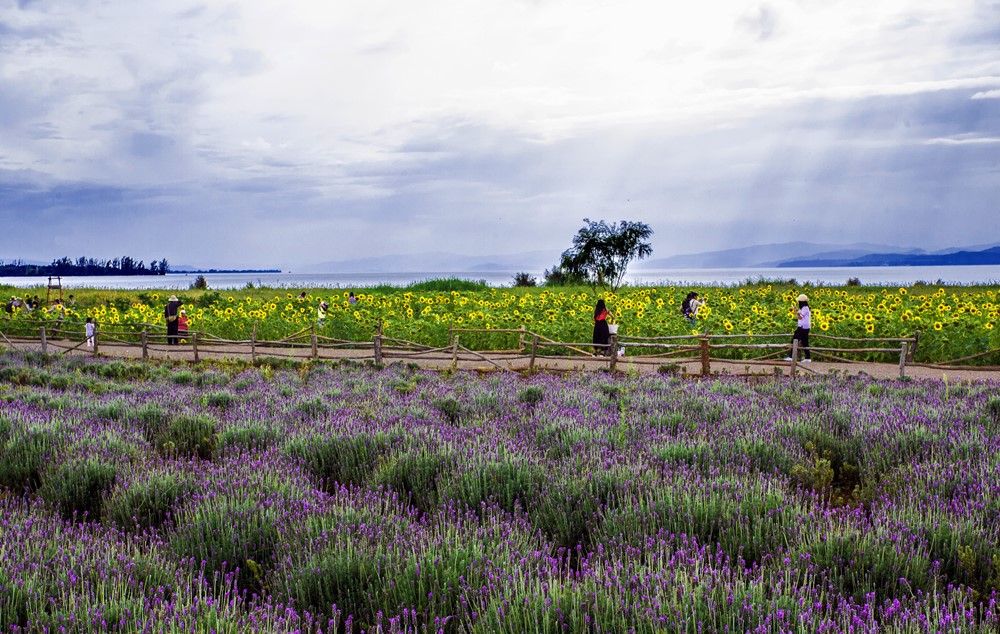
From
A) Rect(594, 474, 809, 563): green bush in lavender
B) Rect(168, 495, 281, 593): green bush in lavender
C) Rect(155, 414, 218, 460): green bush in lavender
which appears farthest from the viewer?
Rect(155, 414, 218, 460): green bush in lavender

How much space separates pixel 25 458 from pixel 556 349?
15.6 m

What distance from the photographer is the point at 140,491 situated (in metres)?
4.93

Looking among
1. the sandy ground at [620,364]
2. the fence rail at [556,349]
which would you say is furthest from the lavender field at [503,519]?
the fence rail at [556,349]

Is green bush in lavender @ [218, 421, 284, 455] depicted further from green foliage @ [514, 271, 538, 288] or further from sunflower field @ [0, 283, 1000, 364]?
green foliage @ [514, 271, 538, 288]

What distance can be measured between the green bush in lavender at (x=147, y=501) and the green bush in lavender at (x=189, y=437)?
4.86 ft

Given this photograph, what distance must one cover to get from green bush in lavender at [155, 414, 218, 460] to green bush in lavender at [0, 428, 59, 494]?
3.03ft

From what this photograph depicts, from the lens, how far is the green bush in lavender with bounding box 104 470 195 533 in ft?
15.5

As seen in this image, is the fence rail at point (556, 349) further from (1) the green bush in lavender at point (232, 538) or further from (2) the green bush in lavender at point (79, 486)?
(1) the green bush in lavender at point (232, 538)

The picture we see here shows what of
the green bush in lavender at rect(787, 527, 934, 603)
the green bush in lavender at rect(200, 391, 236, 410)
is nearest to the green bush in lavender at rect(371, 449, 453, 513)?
the green bush in lavender at rect(787, 527, 934, 603)

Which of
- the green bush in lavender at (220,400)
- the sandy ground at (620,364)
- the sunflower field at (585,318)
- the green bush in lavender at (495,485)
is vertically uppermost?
the sunflower field at (585,318)

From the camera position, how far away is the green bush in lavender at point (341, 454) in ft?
19.7

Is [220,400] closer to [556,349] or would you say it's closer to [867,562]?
[867,562]

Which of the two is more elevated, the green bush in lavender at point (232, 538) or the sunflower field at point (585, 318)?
the sunflower field at point (585, 318)

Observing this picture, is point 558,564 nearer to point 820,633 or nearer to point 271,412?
point 820,633
